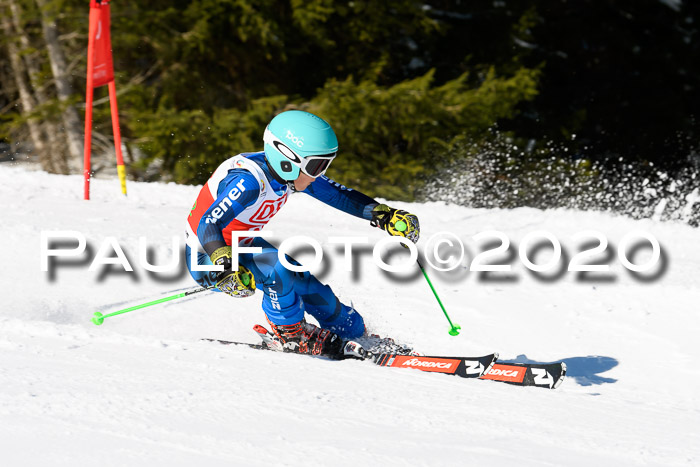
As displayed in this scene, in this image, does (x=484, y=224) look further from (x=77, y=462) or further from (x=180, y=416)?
(x=77, y=462)

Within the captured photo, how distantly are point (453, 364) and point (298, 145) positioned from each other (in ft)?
4.83

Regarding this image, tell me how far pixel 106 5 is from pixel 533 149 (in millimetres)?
8802

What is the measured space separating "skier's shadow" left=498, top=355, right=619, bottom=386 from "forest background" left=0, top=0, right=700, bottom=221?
4653mm

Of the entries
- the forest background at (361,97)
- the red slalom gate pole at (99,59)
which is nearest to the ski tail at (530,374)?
the red slalom gate pole at (99,59)

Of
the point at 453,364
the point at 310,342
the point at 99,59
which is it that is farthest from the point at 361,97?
the point at 453,364

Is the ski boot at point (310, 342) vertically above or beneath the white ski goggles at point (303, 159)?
beneath

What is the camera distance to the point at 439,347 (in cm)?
519

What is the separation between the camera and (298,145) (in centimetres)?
406

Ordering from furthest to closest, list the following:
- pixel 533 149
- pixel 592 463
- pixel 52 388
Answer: pixel 533 149
pixel 52 388
pixel 592 463

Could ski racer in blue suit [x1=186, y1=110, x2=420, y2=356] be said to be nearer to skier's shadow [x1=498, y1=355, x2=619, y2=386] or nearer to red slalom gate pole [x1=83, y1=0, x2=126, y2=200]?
skier's shadow [x1=498, y1=355, x2=619, y2=386]

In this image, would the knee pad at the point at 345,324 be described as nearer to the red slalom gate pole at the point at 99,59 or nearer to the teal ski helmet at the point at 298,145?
the teal ski helmet at the point at 298,145

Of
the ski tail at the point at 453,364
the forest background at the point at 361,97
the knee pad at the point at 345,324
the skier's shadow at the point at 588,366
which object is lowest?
the forest background at the point at 361,97

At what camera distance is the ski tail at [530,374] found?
159 inches

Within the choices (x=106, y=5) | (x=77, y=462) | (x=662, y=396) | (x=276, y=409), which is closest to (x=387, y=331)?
(x=662, y=396)
